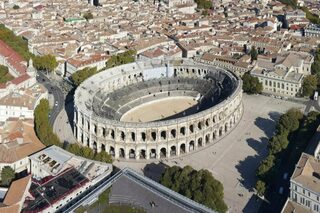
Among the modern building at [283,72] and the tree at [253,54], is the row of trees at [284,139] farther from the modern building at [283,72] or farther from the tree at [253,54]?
the tree at [253,54]

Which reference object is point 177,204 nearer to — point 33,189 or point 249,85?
point 33,189

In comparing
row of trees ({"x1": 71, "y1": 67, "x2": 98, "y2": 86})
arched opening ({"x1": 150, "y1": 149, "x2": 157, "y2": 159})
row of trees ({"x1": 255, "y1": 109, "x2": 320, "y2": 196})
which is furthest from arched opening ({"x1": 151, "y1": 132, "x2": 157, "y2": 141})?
row of trees ({"x1": 71, "y1": 67, "x2": 98, "y2": 86})

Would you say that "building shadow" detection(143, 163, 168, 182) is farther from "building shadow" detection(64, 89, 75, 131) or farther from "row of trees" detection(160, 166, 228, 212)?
"building shadow" detection(64, 89, 75, 131)

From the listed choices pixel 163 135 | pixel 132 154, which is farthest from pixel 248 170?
pixel 132 154

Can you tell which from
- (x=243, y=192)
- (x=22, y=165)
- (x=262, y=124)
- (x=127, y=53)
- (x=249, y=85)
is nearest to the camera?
(x=243, y=192)

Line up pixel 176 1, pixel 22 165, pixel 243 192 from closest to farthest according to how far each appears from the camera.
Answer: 1. pixel 243 192
2. pixel 22 165
3. pixel 176 1

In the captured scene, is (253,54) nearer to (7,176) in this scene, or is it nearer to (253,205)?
(253,205)

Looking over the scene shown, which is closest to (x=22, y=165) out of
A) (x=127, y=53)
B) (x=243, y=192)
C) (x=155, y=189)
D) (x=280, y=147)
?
(x=155, y=189)
